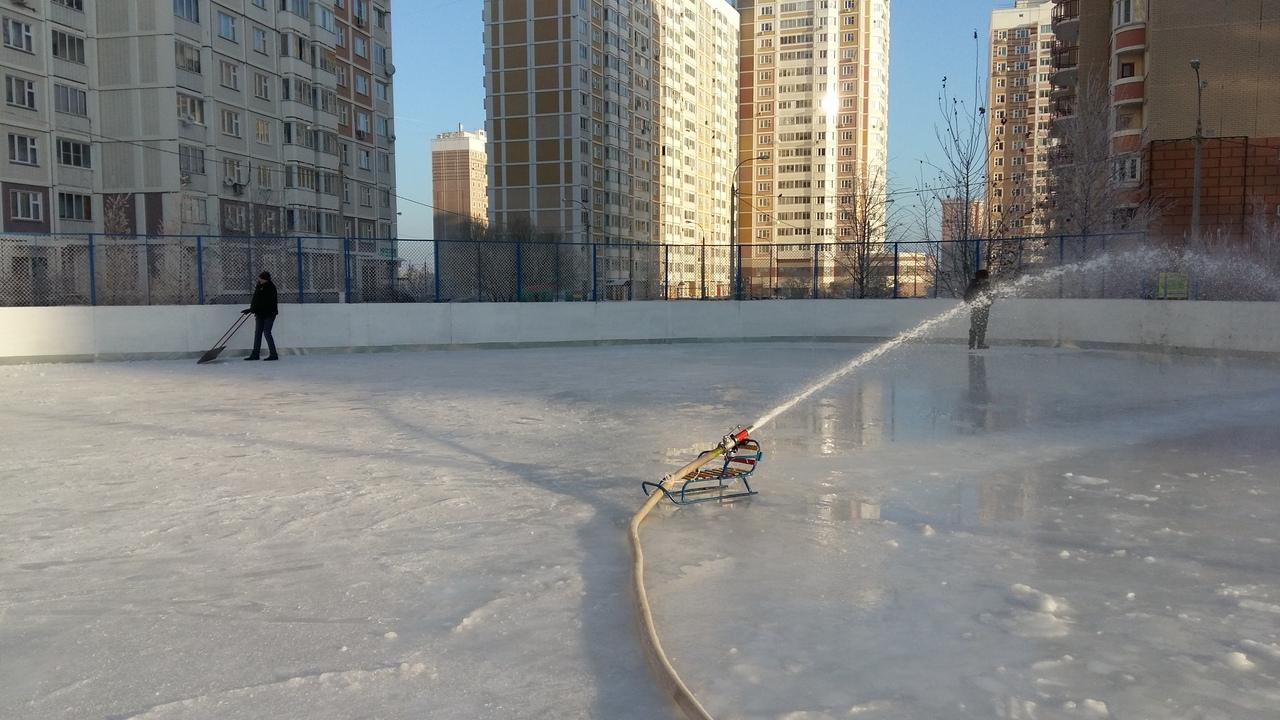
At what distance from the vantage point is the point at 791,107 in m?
155

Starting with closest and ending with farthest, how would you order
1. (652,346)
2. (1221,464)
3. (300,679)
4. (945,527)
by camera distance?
(300,679)
(945,527)
(1221,464)
(652,346)

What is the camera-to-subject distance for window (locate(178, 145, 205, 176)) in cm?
5131

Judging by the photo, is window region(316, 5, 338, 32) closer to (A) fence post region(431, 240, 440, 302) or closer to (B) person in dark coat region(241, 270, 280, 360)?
(A) fence post region(431, 240, 440, 302)

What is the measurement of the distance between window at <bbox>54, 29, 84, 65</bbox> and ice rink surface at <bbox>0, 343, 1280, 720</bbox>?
46822mm

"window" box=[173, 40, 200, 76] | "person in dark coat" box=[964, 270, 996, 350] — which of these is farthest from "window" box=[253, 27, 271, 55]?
"person in dark coat" box=[964, 270, 996, 350]

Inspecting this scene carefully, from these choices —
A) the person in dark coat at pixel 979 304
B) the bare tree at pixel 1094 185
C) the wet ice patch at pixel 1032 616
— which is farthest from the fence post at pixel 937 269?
the wet ice patch at pixel 1032 616

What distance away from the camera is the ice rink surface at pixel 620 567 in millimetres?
3371

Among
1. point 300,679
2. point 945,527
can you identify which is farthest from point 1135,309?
point 300,679

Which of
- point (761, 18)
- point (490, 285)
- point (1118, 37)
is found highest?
point (761, 18)

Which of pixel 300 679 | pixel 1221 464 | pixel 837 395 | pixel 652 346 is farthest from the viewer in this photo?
pixel 652 346

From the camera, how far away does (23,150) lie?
44.7 m

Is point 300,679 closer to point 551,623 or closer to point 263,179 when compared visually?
point 551,623

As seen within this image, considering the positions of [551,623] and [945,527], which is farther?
[945,527]

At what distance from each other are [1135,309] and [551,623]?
20.4 meters
